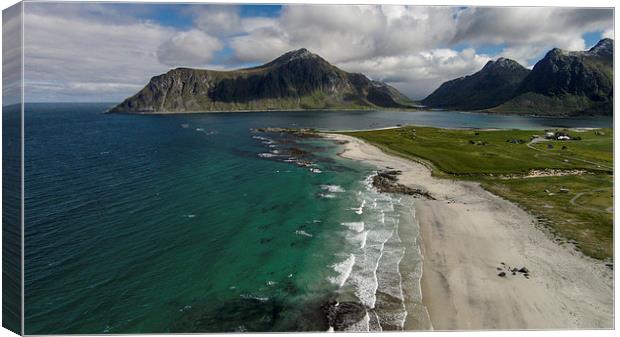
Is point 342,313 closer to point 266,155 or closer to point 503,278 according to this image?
point 503,278

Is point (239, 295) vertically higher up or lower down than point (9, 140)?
lower down

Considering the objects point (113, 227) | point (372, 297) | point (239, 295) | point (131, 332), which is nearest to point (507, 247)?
point (372, 297)

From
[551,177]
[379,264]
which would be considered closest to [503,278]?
[379,264]

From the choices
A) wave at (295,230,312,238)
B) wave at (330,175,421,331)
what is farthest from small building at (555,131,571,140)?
wave at (295,230,312,238)

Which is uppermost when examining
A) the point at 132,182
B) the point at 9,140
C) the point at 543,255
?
the point at 9,140

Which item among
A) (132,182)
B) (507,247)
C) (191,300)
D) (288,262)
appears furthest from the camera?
(132,182)

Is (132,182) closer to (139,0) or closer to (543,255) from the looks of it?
(139,0)

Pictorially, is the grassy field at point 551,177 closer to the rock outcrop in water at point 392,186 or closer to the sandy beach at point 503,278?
the sandy beach at point 503,278
